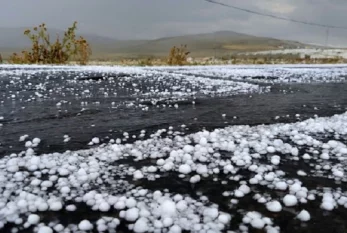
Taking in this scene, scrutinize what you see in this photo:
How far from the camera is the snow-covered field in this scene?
7.87 ft

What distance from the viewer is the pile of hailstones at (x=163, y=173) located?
2391 mm

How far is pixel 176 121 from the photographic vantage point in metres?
5.52

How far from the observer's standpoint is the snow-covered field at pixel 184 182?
2.40 m

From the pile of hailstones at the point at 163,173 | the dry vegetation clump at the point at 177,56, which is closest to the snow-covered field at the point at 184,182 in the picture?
the pile of hailstones at the point at 163,173

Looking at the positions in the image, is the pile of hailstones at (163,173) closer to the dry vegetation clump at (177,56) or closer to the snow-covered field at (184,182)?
the snow-covered field at (184,182)

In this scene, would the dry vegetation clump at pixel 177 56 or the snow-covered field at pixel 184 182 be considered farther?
the dry vegetation clump at pixel 177 56

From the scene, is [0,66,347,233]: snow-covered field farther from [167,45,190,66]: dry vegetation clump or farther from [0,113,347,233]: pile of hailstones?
[167,45,190,66]: dry vegetation clump

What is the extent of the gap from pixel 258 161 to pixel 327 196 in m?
0.98

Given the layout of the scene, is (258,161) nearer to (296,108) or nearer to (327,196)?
(327,196)

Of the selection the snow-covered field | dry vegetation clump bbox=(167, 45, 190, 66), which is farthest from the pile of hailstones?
dry vegetation clump bbox=(167, 45, 190, 66)

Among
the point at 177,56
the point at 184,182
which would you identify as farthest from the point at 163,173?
the point at 177,56

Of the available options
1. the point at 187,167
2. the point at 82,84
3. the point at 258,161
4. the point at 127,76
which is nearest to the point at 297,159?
the point at 258,161

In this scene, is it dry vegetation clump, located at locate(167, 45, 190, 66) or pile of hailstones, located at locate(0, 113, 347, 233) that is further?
dry vegetation clump, located at locate(167, 45, 190, 66)

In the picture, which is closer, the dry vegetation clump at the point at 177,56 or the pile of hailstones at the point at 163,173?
the pile of hailstones at the point at 163,173
